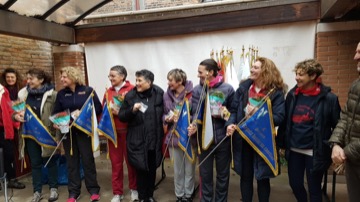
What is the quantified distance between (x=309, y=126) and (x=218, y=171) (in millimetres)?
1134

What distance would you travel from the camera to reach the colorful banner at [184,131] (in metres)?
3.38

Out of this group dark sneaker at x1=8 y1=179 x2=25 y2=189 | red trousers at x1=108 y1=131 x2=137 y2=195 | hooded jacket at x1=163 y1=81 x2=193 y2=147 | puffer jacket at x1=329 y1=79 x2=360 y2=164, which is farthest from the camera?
dark sneaker at x1=8 y1=179 x2=25 y2=189

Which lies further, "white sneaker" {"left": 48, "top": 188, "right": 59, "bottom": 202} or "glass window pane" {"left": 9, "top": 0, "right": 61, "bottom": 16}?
"glass window pane" {"left": 9, "top": 0, "right": 61, "bottom": 16}

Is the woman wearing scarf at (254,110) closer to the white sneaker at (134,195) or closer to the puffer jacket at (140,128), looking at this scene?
the puffer jacket at (140,128)

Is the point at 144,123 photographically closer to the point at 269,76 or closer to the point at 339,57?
the point at 269,76

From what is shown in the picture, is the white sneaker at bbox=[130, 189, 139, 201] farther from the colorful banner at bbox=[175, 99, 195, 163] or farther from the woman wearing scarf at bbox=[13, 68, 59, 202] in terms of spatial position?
the woman wearing scarf at bbox=[13, 68, 59, 202]

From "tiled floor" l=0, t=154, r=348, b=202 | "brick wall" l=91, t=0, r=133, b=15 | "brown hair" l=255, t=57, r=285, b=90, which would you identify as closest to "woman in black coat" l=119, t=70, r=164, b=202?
"tiled floor" l=0, t=154, r=348, b=202

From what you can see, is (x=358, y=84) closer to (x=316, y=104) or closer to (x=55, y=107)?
(x=316, y=104)

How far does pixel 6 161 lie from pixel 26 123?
101 centimetres

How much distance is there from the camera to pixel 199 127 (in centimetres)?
337

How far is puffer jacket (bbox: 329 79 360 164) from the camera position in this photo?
7.23 ft

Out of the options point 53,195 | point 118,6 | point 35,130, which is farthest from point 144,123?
point 118,6

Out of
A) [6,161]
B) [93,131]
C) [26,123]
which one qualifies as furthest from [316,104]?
[6,161]

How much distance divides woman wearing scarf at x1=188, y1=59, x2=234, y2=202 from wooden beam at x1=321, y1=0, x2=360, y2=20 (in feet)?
5.64
